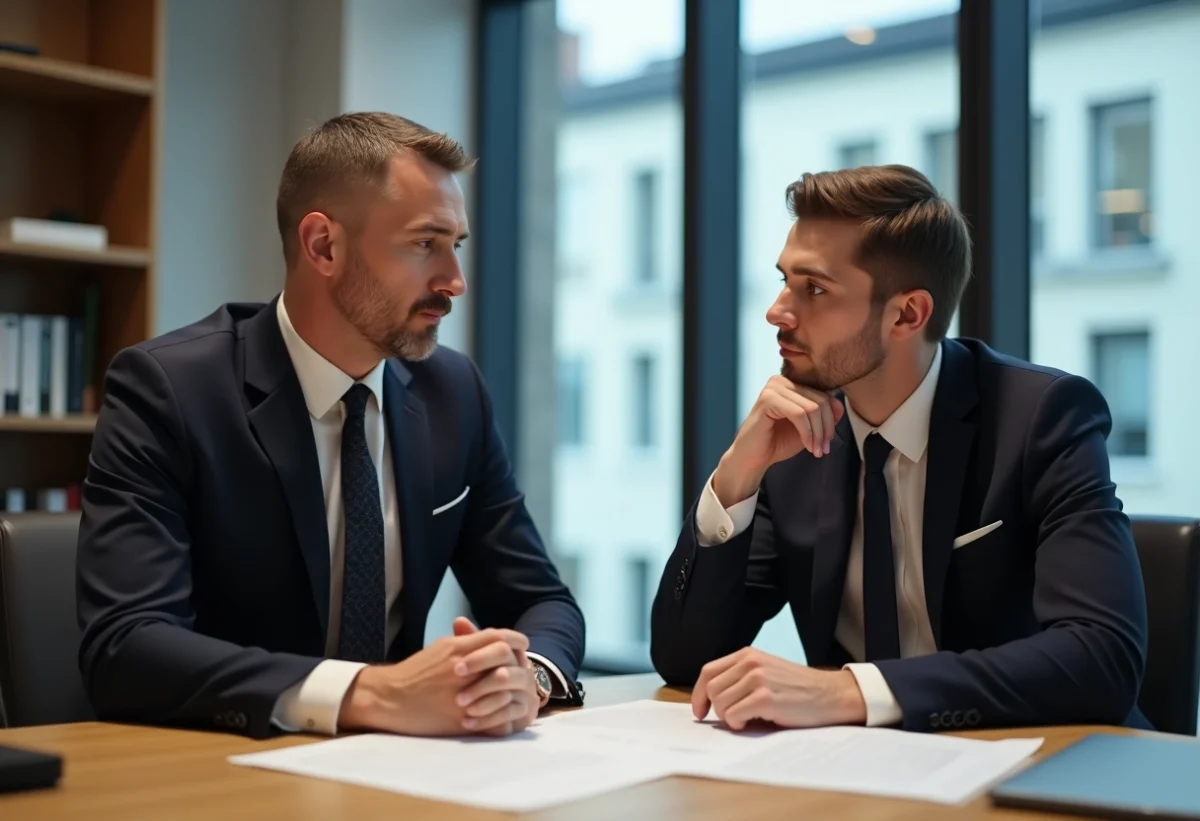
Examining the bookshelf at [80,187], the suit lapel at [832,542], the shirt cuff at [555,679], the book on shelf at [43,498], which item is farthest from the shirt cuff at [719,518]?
the book on shelf at [43,498]

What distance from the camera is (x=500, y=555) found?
2156mm

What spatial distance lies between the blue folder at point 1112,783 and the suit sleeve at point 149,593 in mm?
767

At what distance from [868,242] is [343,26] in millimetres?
2446

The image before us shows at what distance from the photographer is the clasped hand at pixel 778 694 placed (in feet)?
4.79

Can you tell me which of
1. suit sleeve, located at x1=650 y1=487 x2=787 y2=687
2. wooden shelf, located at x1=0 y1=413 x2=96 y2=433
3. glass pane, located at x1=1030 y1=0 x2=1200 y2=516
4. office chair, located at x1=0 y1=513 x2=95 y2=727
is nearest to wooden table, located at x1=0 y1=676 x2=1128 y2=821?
office chair, located at x1=0 y1=513 x2=95 y2=727

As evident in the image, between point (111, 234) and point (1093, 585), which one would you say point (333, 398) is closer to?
point (1093, 585)

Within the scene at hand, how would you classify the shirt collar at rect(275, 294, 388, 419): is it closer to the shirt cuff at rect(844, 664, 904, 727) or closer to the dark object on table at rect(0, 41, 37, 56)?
the shirt cuff at rect(844, 664, 904, 727)

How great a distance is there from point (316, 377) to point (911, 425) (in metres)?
0.89

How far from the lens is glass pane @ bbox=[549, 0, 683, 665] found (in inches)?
408

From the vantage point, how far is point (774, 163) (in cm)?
975

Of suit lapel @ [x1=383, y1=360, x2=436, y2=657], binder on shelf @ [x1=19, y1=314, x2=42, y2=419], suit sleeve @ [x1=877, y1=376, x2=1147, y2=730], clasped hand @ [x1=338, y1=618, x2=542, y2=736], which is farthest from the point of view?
binder on shelf @ [x1=19, y1=314, x2=42, y2=419]

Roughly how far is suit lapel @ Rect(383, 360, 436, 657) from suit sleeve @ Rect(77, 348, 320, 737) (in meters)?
0.34

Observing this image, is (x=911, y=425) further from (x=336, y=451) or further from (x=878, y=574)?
(x=336, y=451)

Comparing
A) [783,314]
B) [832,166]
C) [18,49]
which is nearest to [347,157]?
[783,314]
